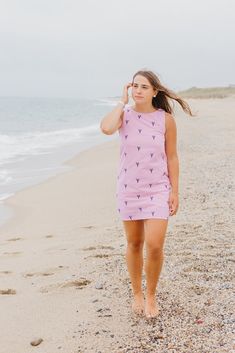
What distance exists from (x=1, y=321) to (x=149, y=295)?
3.93 feet

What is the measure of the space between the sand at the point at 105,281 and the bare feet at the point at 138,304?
0.24ft

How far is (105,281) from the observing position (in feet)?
15.6

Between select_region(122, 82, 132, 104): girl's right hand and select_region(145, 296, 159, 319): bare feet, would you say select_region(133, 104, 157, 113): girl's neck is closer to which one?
select_region(122, 82, 132, 104): girl's right hand

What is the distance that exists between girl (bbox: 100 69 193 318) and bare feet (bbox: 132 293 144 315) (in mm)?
137

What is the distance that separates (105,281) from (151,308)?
2.93 ft

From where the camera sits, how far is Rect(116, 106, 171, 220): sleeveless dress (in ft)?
12.5

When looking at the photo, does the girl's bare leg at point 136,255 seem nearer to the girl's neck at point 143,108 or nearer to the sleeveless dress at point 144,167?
the sleeveless dress at point 144,167

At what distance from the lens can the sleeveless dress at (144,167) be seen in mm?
3803

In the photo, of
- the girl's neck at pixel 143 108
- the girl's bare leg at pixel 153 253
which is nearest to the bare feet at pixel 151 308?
the girl's bare leg at pixel 153 253

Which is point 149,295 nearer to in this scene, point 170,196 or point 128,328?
point 128,328

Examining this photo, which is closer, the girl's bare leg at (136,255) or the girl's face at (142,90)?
the girl's face at (142,90)

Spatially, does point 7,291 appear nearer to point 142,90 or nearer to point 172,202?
point 172,202

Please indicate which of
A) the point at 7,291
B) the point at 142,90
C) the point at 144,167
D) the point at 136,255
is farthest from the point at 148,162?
the point at 7,291

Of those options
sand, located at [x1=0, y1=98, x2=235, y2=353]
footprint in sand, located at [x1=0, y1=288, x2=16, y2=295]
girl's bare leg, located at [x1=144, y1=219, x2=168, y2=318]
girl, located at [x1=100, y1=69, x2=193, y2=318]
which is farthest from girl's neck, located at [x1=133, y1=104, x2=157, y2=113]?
footprint in sand, located at [x1=0, y1=288, x2=16, y2=295]
